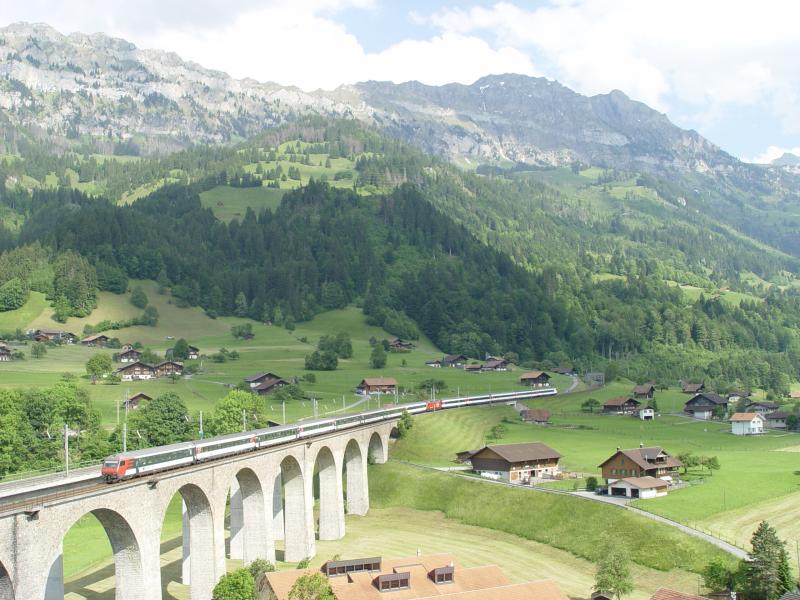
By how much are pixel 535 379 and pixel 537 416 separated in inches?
1534

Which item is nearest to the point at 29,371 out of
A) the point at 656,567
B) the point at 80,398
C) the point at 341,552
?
the point at 80,398

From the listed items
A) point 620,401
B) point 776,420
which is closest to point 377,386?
point 620,401

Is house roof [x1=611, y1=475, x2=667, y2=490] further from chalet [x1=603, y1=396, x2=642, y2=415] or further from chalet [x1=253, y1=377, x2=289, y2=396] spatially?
chalet [x1=253, y1=377, x2=289, y2=396]

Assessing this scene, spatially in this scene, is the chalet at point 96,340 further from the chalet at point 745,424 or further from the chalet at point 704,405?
the chalet at point 745,424

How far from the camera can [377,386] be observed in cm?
15025

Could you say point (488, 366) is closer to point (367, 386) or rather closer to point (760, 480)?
point (367, 386)

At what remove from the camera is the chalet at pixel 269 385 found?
462ft

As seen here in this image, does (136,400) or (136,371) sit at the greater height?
(136,371)

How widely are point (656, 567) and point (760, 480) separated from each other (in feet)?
88.3

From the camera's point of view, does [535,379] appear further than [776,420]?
Yes

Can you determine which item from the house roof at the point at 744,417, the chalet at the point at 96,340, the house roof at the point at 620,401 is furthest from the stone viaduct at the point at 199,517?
the chalet at the point at 96,340

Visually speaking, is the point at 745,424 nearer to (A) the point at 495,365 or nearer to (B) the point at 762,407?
(B) the point at 762,407

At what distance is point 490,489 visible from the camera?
A: 292 ft

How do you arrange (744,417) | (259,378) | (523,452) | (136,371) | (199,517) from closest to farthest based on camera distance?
(199,517) → (523,452) → (744,417) → (259,378) → (136,371)
